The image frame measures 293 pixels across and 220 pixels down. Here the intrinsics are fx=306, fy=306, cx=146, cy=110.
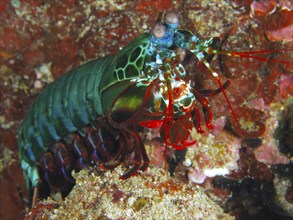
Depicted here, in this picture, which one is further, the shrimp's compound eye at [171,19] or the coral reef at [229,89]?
the coral reef at [229,89]

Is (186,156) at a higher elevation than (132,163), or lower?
lower

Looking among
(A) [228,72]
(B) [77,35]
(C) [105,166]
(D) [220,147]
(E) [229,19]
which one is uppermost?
(B) [77,35]

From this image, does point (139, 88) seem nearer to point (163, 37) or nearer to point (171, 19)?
point (163, 37)

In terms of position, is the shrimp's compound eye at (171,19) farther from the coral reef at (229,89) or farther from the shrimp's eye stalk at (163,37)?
the coral reef at (229,89)

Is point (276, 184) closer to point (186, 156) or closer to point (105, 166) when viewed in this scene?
point (186, 156)

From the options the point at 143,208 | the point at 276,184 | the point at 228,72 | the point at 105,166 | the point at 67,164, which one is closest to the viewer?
the point at 143,208

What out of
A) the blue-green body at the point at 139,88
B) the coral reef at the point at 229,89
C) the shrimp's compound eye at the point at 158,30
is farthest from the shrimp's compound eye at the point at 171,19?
the coral reef at the point at 229,89

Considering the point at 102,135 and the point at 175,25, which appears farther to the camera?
the point at 102,135

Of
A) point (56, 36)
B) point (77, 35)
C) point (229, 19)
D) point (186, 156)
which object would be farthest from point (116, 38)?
point (186, 156)
